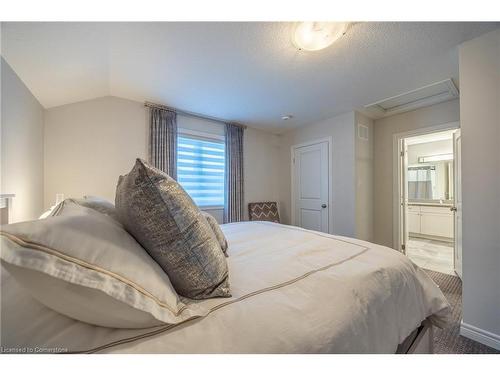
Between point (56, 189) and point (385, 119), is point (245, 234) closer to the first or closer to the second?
point (56, 189)

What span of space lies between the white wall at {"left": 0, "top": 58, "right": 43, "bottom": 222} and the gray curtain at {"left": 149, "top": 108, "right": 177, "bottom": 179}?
1.08m

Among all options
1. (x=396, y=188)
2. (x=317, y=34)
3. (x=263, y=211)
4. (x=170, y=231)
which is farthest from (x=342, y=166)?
(x=170, y=231)

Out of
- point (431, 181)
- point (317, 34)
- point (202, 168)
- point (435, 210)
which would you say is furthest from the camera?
point (431, 181)

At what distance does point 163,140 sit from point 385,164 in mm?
3496

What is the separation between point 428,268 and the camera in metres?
3.00

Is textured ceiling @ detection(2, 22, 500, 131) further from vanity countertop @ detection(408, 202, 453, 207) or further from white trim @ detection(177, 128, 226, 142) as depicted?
vanity countertop @ detection(408, 202, 453, 207)

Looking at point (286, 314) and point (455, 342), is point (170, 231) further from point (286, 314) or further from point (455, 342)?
point (455, 342)

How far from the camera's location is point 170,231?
→ 2.16 feet

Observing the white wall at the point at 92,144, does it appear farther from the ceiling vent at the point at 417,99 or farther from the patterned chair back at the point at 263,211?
the ceiling vent at the point at 417,99

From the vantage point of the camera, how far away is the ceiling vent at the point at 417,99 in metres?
2.26

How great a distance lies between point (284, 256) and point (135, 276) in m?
0.77
